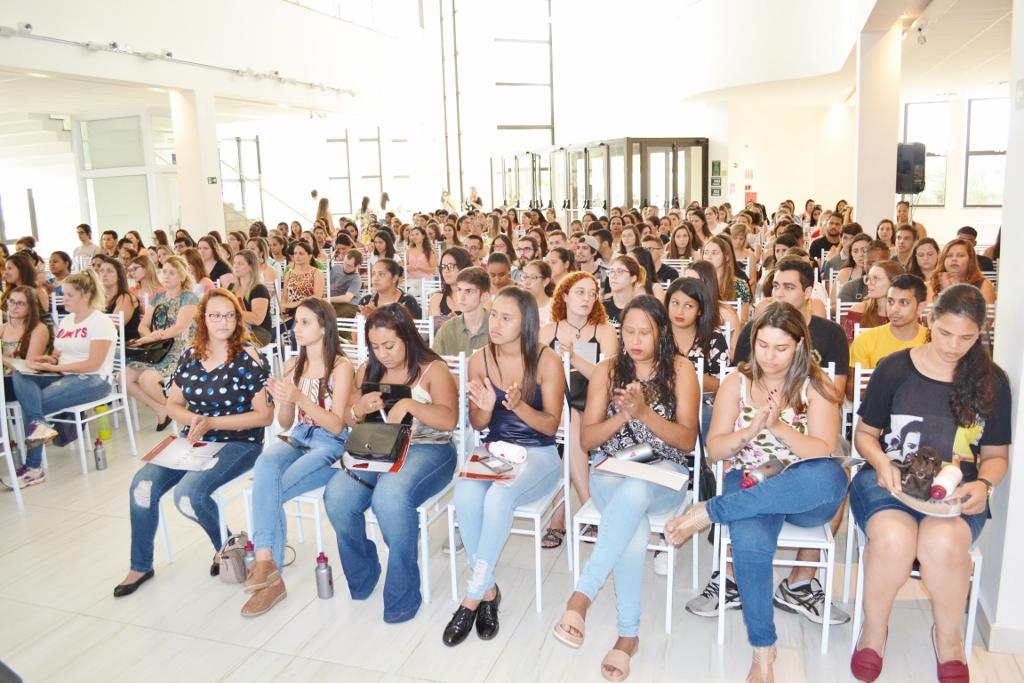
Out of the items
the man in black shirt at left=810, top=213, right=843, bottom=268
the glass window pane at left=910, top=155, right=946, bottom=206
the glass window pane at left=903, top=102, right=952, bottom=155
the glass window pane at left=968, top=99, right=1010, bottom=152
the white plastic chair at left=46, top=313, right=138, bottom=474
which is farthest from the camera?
the glass window pane at left=910, top=155, right=946, bottom=206

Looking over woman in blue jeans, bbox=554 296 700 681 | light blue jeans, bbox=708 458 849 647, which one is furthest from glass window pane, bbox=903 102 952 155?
light blue jeans, bbox=708 458 849 647

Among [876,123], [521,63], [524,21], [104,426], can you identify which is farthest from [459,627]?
[524,21]

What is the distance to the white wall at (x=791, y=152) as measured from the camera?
17062 mm

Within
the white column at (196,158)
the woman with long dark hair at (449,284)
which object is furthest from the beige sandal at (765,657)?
the white column at (196,158)

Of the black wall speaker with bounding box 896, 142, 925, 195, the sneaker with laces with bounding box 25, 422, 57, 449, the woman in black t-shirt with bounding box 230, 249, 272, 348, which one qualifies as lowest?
the sneaker with laces with bounding box 25, 422, 57, 449

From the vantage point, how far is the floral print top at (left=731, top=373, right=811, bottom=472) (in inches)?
111

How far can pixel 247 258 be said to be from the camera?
6215 mm

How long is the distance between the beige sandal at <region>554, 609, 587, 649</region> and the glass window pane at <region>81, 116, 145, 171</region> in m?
13.9

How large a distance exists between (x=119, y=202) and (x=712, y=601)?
1418 cm

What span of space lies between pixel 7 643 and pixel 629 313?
2785mm

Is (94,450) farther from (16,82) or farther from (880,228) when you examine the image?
(16,82)

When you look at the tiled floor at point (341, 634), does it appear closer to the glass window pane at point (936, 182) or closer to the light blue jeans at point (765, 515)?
the light blue jeans at point (765, 515)

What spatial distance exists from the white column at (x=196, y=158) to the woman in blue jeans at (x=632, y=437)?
1061cm

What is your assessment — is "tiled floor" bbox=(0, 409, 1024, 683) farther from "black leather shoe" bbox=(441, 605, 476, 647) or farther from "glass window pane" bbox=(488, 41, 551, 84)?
"glass window pane" bbox=(488, 41, 551, 84)
